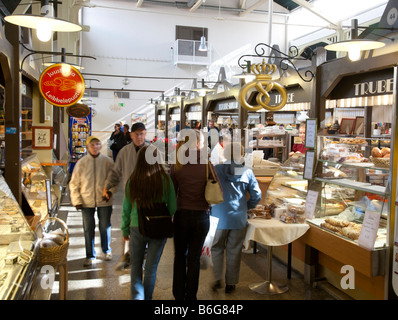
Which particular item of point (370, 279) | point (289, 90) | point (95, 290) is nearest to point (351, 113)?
point (289, 90)

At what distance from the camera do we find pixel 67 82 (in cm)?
612

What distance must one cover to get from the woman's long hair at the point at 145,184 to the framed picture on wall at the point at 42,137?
4.70 meters

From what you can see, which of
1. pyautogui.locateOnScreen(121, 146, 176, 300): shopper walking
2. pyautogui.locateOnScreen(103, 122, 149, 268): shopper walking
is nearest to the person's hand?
pyautogui.locateOnScreen(103, 122, 149, 268): shopper walking

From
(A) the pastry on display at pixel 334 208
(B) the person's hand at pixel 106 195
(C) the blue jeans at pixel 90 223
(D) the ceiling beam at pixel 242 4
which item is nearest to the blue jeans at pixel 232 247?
(A) the pastry on display at pixel 334 208

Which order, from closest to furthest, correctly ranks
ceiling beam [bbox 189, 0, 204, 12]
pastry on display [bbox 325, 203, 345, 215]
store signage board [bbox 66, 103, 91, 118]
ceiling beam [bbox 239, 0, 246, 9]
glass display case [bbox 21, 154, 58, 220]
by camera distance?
pastry on display [bbox 325, 203, 345, 215] < glass display case [bbox 21, 154, 58, 220] < store signage board [bbox 66, 103, 91, 118] < ceiling beam [bbox 189, 0, 204, 12] < ceiling beam [bbox 239, 0, 246, 9]

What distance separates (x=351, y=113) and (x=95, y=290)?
37.2ft

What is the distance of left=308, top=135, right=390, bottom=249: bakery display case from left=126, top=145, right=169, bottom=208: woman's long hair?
2188 millimetres

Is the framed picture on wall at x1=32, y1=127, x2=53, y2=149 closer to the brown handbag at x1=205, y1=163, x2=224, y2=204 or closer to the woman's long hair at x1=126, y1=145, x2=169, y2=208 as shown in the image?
the woman's long hair at x1=126, y1=145, x2=169, y2=208

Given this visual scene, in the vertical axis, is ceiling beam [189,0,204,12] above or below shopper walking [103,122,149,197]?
above

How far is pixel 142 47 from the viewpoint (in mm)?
21203

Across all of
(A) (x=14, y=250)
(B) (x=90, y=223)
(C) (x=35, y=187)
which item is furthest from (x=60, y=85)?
(A) (x=14, y=250)

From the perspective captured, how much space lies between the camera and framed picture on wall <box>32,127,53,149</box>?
7621mm

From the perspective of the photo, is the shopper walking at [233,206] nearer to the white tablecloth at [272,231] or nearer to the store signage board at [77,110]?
the white tablecloth at [272,231]

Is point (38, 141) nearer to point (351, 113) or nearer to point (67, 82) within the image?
point (67, 82)
